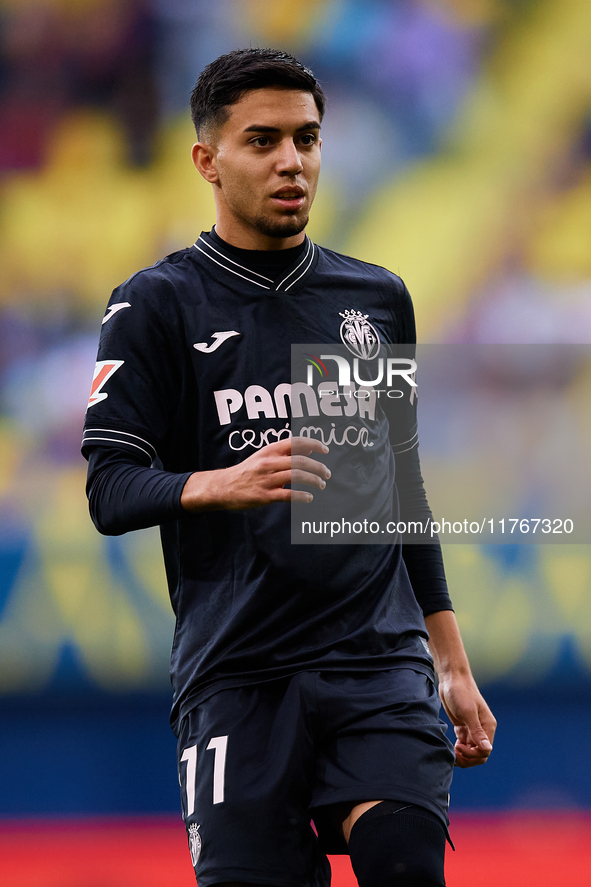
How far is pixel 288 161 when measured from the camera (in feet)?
5.52

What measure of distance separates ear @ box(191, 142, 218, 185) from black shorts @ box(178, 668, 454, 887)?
2.85 ft

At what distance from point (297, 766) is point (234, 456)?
47cm

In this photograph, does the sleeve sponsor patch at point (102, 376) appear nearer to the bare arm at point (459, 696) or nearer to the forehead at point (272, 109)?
the forehead at point (272, 109)

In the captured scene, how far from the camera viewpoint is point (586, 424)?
4.00 metres

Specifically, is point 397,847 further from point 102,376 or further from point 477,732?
point 102,376

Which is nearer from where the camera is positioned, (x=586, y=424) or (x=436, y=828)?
(x=436, y=828)

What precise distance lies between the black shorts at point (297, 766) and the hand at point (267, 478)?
319 millimetres

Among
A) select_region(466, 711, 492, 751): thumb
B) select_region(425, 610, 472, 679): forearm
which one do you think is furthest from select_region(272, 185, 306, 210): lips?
select_region(466, 711, 492, 751): thumb

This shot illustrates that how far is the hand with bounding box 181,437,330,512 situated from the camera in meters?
1.38

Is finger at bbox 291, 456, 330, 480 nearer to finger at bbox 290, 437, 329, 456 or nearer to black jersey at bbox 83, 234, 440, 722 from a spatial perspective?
finger at bbox 290, 437, 329, 456

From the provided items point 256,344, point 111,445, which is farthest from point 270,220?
point 111,445

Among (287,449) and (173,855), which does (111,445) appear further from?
(173,855)

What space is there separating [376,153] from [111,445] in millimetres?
2820

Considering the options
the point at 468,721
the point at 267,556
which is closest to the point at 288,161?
the point at 267,556
